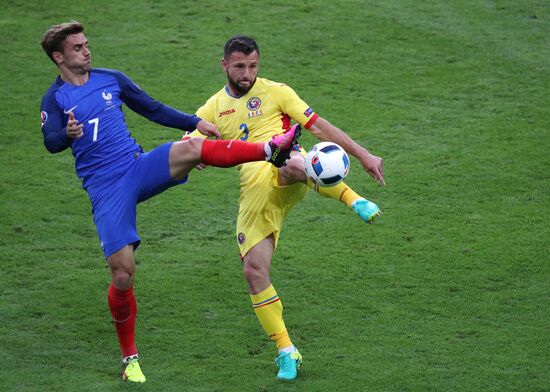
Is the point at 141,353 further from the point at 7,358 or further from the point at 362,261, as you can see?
the point at 362,261

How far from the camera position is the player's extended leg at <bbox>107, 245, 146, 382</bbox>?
23.8 feet


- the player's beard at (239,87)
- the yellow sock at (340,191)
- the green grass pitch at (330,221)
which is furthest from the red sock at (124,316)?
the player's beard at (239,87)

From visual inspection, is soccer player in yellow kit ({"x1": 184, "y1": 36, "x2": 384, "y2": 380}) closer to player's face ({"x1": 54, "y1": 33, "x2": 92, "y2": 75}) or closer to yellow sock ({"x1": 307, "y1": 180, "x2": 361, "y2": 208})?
yellow sock ({"x1": 307, "y1": 180, "x2": 361, "y2": 208})

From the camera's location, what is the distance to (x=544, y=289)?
8.84 meters

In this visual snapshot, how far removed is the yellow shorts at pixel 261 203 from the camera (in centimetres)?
780

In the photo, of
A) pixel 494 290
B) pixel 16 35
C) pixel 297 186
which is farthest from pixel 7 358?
pixel 16 35

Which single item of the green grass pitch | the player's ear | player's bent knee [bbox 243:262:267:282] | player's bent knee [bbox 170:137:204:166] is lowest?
the green grass pitch

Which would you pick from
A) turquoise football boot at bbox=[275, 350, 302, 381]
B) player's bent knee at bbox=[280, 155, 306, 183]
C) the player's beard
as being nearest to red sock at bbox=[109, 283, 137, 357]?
turquoise football boot at bbox=[275, 350, 302, 381]

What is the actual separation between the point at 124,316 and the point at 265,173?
152cm

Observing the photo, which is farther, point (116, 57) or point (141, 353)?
point (116, 57)

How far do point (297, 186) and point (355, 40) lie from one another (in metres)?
7.48

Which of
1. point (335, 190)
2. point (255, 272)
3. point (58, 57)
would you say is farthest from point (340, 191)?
point (58, 57)

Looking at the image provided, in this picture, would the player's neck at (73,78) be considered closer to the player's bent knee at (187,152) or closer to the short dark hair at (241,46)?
the player's bent knee at (187,152)

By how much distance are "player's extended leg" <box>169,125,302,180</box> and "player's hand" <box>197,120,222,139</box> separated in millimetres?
362
